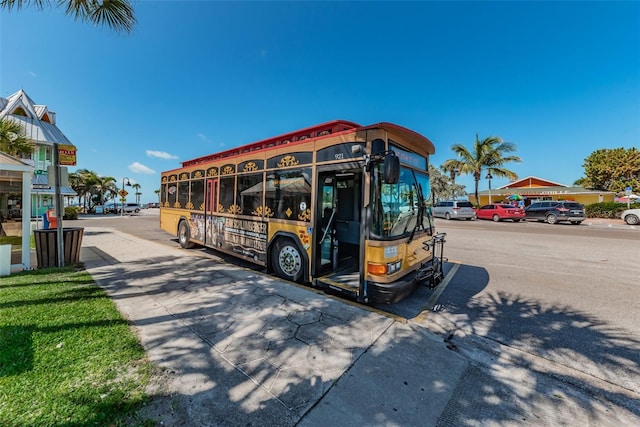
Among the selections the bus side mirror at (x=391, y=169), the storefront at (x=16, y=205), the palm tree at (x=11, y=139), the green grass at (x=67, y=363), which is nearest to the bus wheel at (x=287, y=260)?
the bus side mirror at (x=391, y=169)

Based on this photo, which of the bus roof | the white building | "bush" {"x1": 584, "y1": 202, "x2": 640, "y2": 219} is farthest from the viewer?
"bush" {"x1": 584, "y1": 202, "x2": 640, "y2": 219}

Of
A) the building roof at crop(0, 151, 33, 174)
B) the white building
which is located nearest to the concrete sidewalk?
the building roof at crop(0, 151, 33, 174)

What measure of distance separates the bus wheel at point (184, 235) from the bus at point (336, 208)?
2290mm

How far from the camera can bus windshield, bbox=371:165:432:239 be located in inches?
146

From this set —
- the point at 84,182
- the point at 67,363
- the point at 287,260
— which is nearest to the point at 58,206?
the point at 67,363

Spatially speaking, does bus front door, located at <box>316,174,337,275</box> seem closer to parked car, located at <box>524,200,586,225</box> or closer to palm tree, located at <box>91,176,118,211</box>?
parked car, located at <box>524,200,586,225</box>

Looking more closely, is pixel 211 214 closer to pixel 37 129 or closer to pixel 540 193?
pixel 37 129

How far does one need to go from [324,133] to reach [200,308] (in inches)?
138

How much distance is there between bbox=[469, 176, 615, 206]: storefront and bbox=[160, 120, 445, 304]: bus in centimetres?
3339

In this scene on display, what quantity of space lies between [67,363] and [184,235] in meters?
6.96

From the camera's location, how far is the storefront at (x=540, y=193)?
31.7 meters

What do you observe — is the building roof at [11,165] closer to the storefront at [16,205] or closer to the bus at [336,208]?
the storefront at [16,205]

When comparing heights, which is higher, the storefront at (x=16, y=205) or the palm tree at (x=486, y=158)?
the palm tree at (x=486, y=158)

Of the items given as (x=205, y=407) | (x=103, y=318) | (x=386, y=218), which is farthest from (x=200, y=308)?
(x=386, y=218)
